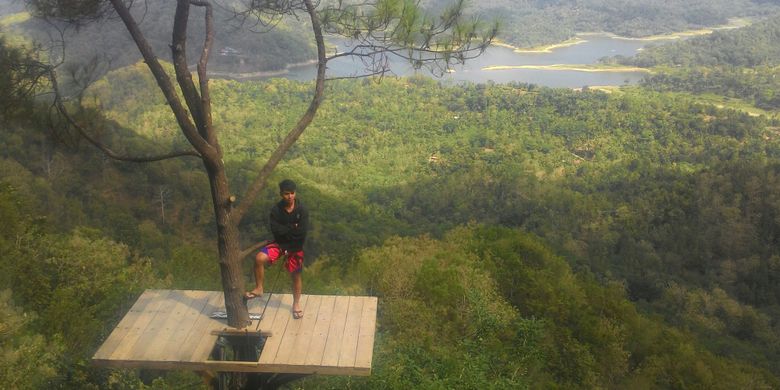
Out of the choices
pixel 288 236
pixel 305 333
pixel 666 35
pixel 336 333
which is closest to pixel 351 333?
pixel 336 333

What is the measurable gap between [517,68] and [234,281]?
65663 mm

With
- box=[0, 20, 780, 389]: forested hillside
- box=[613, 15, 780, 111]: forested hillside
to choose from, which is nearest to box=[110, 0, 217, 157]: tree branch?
A: box=[0, 20, 780, 389]: forested hillside

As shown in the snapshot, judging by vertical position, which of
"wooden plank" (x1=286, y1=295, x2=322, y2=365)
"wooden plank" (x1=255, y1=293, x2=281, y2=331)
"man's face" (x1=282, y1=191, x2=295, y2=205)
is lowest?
"wooden plank" (x1=286, y1=295, x2=322, y2=365)

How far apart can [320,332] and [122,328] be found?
1.07 meters

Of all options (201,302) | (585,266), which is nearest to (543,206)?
(585,266)

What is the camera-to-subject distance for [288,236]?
11.2 ft

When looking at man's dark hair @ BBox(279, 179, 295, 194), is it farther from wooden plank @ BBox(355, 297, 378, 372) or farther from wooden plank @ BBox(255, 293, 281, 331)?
wooden plank @ BBox(355, 297, 378, 372)

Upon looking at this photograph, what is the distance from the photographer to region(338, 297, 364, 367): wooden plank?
3080mm

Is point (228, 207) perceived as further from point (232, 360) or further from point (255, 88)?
point (255, 88)

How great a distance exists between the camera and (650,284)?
21969 mm

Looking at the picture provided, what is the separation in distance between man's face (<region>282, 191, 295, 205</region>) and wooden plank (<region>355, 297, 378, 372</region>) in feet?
2.59

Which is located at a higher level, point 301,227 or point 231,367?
point 301,227

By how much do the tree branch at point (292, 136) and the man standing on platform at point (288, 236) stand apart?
0.46ft

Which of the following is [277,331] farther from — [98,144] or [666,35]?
[666,35]
